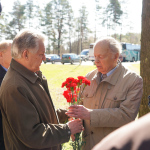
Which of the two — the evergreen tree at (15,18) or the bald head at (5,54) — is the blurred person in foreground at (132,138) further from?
the evergreen tree at (15,18)

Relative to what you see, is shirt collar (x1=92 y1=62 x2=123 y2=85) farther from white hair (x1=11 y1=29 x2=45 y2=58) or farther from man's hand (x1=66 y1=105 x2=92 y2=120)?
white hair (x1=11 y1=29 x2=45 y2=58)

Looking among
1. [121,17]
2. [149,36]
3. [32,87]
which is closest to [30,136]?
[32,87]

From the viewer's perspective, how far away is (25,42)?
1.88 metres

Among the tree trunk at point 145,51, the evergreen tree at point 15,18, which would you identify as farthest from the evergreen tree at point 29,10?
the tree trunk at point 145,51

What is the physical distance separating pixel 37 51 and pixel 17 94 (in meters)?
0.45

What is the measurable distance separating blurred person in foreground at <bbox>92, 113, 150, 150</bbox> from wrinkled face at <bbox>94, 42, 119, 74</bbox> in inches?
82.6

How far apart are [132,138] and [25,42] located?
5.08ft

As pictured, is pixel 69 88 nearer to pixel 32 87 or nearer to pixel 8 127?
pixel 32 87

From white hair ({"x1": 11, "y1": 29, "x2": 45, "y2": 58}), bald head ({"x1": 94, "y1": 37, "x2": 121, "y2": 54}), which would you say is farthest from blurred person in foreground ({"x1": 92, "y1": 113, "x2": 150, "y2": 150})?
bald head ({"x1": 94, "y1": 37, "x2": 121, "y2": 54})

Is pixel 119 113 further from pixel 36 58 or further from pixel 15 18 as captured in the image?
pixel 15 18

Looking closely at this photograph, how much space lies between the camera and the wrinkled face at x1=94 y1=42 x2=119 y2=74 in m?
2.57

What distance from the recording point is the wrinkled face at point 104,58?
8.43 feet

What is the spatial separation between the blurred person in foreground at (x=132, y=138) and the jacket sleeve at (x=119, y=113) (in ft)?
6.06

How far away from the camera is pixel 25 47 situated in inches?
74.0
